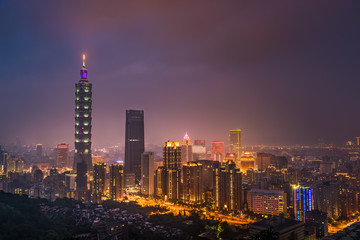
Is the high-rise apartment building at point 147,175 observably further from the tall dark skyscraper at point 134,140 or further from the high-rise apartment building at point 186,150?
the high-rise apartment building at point 186,150

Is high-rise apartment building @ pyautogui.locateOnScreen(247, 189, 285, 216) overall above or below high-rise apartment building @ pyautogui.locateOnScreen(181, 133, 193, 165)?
below

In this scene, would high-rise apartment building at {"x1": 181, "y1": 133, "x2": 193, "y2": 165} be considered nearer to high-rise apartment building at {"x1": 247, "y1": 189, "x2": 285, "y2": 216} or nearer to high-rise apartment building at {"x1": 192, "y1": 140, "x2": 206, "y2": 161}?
high-rise apartment building at {"x1": 192, "y1": 140, "x2": 206, "y2": 161}

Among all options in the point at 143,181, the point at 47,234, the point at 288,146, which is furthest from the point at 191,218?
the point at 288,146

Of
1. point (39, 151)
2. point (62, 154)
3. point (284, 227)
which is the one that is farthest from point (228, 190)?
point (39, 151)

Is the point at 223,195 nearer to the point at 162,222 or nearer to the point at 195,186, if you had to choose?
the point at 195,186

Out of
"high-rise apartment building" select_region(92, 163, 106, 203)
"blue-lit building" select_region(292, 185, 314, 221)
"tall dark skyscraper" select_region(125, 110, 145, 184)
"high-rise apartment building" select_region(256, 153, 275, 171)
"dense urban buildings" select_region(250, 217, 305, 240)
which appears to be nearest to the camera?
"dense urban buildings" select_region(250, 217, 305, 240)

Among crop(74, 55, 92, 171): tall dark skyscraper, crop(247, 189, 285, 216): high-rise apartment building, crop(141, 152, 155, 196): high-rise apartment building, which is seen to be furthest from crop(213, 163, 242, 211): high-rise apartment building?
crop(74, 55, 92, 171): tall dark skyscraper
